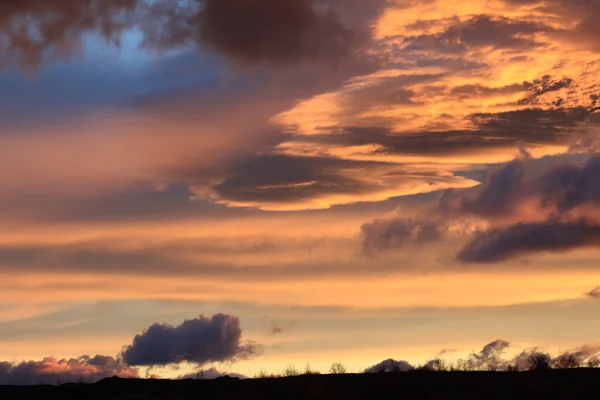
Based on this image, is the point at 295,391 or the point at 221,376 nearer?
the point at 295,391

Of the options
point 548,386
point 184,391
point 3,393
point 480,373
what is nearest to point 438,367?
point 480,373

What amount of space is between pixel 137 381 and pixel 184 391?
9.97 feet

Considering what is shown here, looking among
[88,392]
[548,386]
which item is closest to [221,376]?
[88,392]

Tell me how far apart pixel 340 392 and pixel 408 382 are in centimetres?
308

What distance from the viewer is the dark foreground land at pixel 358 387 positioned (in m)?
40.6

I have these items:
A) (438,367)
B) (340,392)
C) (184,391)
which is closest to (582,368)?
(438,367)

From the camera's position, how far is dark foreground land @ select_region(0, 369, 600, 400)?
133 feet

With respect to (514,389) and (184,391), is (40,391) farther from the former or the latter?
(514,389)

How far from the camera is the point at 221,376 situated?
44.8m

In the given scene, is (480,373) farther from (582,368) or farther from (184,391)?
(184,391)

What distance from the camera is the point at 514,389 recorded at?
41.0 metres

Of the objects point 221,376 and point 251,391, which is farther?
point 221,376

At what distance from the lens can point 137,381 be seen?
44.2 m

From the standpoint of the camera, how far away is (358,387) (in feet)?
137
